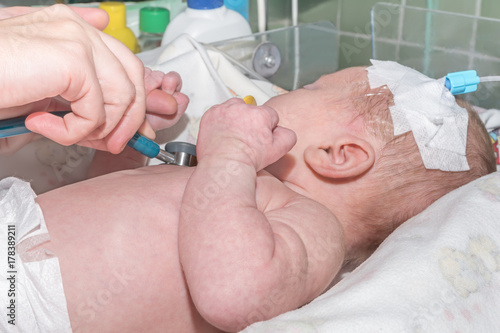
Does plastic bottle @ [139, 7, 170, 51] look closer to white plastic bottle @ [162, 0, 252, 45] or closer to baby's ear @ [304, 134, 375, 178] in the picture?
white plastic bottle @ [162, 0, 252, 45]

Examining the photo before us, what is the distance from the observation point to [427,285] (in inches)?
29.2

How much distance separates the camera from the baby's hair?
0.96 metres

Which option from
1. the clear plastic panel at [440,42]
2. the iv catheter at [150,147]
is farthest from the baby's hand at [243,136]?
the clear plastic panel at [440,42]

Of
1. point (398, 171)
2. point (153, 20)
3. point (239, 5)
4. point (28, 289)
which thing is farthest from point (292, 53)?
point (28, 289)

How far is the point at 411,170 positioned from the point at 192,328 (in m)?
0.43

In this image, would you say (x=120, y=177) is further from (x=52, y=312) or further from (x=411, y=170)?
(x=411, y=170)

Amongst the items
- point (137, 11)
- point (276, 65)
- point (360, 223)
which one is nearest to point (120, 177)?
point (360, 223)

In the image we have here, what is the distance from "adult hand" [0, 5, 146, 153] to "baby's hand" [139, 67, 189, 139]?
0.23 m

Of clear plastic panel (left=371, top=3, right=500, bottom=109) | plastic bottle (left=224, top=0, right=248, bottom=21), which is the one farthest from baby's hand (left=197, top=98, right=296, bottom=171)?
plastic bottle (left=224, top=0, right=248, bottom=21)

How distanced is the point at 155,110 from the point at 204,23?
0.55m

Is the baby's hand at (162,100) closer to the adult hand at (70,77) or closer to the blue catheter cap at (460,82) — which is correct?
the adult hand at (70,77)

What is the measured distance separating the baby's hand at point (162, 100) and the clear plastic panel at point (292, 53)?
17.0 inches

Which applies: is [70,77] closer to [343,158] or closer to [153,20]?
[343,158]

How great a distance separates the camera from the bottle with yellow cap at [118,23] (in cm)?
160
